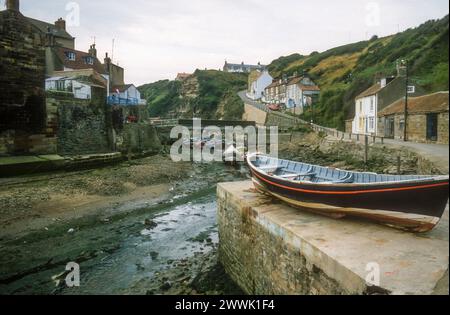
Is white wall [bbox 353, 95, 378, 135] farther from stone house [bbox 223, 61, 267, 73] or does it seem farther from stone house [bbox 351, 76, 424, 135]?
stone house [bbox 223, 61, 267, 73]

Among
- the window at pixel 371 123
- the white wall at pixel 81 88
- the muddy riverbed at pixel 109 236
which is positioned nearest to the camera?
the muddy riverbed at pixel 109 236

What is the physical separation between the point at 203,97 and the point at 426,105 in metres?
68.7

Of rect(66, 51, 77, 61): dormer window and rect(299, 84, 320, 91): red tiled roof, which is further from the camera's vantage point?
rect(299, 84, 320, 91): red tiled roof

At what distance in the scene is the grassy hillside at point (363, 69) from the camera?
1499 inches

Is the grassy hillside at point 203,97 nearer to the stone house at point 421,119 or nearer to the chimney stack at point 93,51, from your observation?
the chimney stack at point 93,51

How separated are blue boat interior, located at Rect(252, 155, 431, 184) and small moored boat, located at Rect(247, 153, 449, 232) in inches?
1.1

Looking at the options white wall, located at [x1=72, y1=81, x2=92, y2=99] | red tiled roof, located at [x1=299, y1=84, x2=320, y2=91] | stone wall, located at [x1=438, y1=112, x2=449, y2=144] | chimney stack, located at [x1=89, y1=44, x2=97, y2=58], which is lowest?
stone wall, located at [x1=438, y1=112, x2=449, y2=144]

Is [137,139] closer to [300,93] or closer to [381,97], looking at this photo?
[381,97]

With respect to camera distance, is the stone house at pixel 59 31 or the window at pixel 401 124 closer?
the window at pixel 401 124

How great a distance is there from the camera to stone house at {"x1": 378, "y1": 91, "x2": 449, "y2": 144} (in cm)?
2209

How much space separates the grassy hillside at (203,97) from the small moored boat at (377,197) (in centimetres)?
6358

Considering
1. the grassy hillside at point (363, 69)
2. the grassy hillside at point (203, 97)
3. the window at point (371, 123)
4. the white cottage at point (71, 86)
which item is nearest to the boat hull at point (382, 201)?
the grassy hillside at point (363, 69)

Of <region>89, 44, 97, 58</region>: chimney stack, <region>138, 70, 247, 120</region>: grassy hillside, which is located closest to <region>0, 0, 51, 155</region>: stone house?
<region>89, 44, 97, 58</region>: chimney stack
